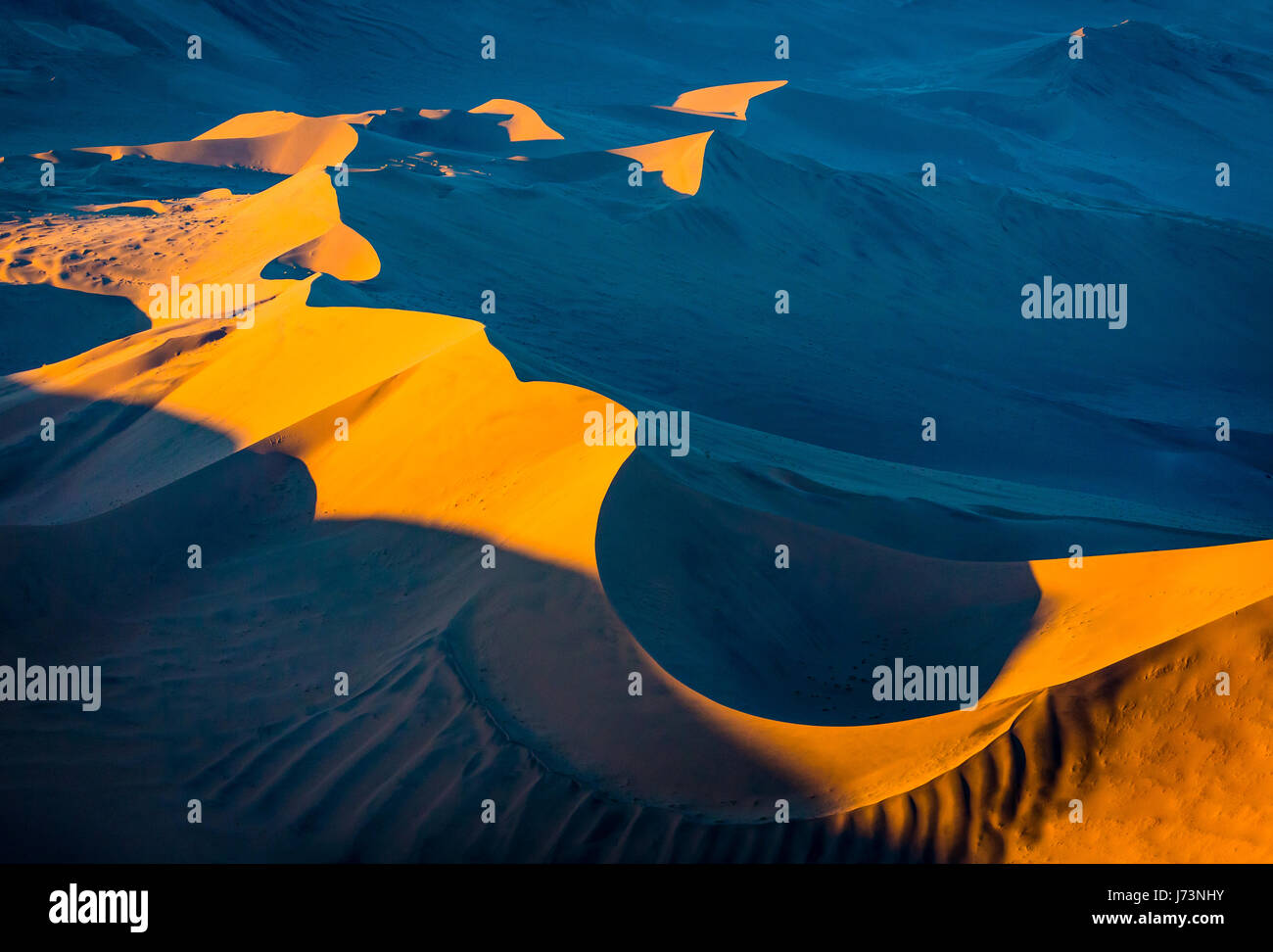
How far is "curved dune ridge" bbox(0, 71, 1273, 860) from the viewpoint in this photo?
174 inches

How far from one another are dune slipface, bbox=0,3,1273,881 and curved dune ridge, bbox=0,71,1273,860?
3cm

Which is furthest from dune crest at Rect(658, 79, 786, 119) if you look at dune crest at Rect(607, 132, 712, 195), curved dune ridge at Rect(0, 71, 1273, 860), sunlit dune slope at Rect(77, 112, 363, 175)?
curved dune ridge at Rect(0, 71, 1273, 860)

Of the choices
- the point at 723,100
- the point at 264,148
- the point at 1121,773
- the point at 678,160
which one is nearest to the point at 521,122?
the point at 264,148

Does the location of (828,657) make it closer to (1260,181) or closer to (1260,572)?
(1260,572)

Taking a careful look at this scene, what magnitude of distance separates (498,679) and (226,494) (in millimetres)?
3814

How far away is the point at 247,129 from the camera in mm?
21969

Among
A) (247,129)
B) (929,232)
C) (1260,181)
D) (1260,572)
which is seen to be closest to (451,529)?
(1260,572)

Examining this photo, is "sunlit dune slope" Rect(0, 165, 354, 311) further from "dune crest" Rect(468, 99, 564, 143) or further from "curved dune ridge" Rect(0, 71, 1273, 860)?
"dune crest" Rect(468, 99, 564, 143)

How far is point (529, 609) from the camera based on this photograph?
5.70m

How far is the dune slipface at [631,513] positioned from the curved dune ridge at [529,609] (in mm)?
26

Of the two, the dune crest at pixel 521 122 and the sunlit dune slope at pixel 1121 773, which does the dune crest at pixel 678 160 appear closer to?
the dune crest at pixel 521 122

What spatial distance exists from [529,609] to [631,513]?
99 centimetres

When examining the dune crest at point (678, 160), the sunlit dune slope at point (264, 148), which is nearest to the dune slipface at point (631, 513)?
the dune crest at point (678, 160)

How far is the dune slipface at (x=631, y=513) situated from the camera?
15.0 feet
